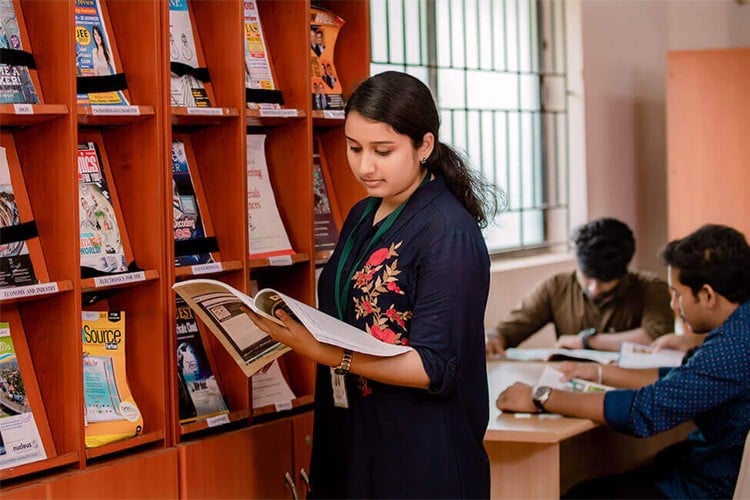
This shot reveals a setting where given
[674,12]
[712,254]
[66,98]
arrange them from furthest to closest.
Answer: [674,12] < [712,254] < [66,98]

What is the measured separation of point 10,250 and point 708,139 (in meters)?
3.84

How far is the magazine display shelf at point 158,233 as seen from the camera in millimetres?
2113

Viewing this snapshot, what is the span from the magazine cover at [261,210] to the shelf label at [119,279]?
0.41 meters

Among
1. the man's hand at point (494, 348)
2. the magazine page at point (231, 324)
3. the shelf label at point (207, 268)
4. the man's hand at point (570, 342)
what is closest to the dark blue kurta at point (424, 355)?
the magazine page at point (231, 324)

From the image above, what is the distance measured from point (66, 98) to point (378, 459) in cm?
101

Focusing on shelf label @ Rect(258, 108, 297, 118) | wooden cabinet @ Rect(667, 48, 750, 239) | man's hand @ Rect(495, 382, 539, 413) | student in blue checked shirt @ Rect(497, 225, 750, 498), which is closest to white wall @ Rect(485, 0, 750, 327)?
wooden cabinet @ Rect(667, 48, 750, 239)

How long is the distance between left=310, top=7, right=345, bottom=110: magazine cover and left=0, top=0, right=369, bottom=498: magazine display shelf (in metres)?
0.07

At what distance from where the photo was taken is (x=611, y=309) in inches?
158

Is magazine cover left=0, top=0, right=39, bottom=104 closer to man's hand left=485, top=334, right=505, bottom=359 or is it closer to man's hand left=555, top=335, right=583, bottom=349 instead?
man's hand left=485, top=334, right=505, bottom=359

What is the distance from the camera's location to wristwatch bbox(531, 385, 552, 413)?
2713 mm

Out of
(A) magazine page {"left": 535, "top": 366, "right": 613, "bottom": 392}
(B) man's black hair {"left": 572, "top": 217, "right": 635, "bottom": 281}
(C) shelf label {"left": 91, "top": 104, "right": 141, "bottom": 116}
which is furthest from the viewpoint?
(B) man's black hair {"left": 572, "top": 217, "right": 635, "bottom": 281}

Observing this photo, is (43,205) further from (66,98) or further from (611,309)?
(611,309)

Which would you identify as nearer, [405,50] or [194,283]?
[194,283]

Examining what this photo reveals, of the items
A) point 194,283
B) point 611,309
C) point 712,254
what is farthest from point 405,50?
point 194,283
